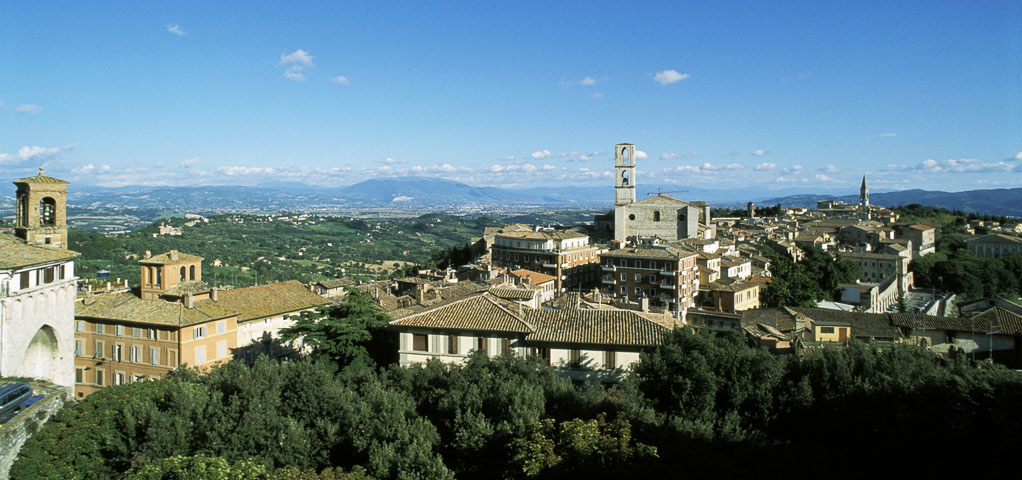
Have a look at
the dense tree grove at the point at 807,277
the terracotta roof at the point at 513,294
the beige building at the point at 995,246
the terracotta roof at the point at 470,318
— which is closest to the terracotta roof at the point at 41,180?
the terracotta roof at the point at 470,318

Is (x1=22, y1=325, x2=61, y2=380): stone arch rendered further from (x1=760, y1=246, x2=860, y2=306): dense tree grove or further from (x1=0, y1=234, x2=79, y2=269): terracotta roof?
(x1=760, y1=246, x2=860, y2=306): dense tree grove

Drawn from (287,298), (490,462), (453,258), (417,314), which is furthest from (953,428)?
(453,258)

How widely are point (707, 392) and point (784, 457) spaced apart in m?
3.16

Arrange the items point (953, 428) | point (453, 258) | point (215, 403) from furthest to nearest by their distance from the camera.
Result: point (453, 258) → point (215, 403) → point (953, 428)

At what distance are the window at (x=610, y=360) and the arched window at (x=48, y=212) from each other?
22.5m

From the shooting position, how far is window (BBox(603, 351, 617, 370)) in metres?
21.7

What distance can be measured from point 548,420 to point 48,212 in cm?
2367

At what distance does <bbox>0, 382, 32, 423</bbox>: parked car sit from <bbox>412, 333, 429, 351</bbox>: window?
34.7 ft

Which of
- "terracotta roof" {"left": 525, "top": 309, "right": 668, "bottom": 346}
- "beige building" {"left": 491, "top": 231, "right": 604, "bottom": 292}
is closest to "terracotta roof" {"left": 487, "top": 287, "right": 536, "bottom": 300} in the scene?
"terracotta roof" {"left": 525, "top": 309, "right": 668, "bottom": 346}

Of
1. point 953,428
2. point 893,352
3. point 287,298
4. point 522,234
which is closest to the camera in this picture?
point 953,428

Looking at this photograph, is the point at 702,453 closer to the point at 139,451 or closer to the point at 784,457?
the point at 784,457

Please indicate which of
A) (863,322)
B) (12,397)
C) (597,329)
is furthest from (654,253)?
(12,397)

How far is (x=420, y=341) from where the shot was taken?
23.2m

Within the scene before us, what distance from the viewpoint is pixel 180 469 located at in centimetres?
1480
